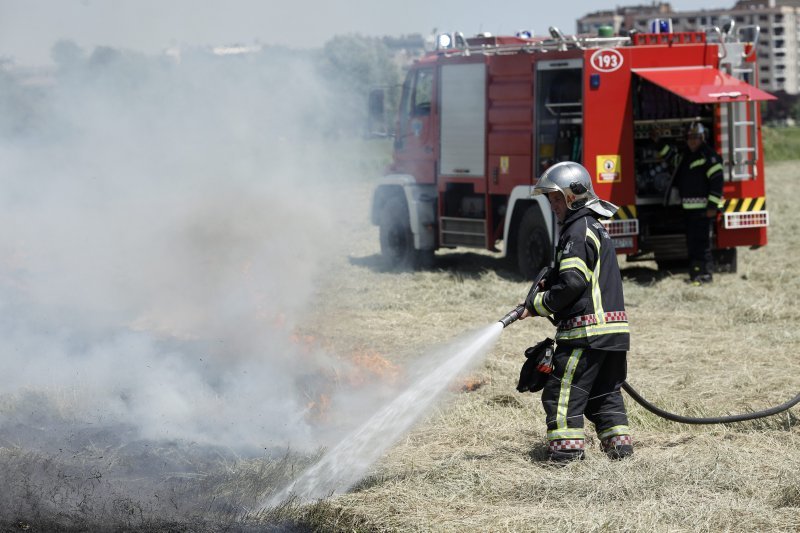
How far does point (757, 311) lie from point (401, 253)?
5.44 metres

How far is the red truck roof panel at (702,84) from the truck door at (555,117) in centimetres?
78

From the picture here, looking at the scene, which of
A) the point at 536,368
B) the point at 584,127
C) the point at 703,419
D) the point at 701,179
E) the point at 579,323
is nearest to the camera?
the point at 579,323

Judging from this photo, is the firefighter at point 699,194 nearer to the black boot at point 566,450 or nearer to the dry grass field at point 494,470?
the dry grass field at point 494,470

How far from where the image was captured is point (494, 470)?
A: 5312mm

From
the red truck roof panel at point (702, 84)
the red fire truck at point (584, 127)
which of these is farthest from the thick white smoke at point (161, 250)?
the red truck roof panel at point (702, 84)

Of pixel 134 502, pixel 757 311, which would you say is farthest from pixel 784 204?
pixel 134 502

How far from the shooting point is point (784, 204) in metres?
20.1

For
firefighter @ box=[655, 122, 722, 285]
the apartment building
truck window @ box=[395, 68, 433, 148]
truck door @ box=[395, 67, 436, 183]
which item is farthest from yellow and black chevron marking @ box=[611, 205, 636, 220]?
the apartment building

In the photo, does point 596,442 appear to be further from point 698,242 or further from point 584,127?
point 698,242

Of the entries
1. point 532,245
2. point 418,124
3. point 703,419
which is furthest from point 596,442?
point 418,124

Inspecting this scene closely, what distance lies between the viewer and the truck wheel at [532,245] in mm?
11550

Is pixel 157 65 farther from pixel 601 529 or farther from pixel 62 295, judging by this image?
pixel 601 529

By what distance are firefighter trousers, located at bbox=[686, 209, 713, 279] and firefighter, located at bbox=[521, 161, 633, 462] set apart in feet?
20.5

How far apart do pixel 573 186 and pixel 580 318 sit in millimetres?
684
